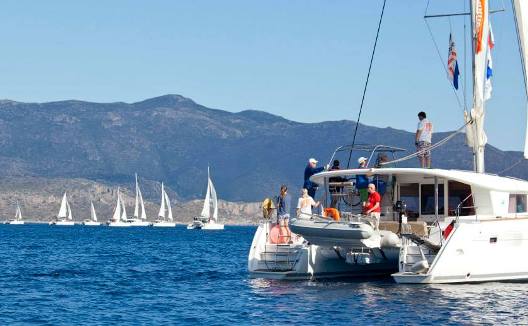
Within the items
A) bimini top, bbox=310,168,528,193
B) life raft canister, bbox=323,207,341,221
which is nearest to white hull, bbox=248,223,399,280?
life raft canister, bbox=323,207,341,221

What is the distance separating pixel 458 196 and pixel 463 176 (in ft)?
4.29

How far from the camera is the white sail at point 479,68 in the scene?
111 feet

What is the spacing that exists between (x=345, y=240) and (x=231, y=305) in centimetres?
418

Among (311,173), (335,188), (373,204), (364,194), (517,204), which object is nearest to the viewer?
(373,204)

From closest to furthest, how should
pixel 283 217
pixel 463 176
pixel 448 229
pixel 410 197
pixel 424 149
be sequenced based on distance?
pixel 448 229 → pixel 463 176 → pixel 410 197 → pixel 424 149 → pixel 283 217

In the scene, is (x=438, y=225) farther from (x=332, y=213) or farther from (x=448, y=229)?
(x=332, y=213)

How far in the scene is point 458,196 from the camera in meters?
32.7

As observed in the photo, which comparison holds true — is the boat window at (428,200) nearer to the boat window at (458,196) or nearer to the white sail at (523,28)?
the boat window at (458,196)

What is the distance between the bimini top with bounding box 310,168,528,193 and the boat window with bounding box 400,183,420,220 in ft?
1.62

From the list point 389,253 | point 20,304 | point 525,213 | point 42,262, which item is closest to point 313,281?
point 389,253

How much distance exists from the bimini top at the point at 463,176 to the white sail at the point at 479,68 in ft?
4.20

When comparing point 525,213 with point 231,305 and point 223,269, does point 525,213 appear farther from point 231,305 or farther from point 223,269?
point 223,269

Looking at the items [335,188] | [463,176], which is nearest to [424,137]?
[463,176]

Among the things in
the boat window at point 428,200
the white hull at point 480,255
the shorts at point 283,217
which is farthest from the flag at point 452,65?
the shorts at point 283,217
